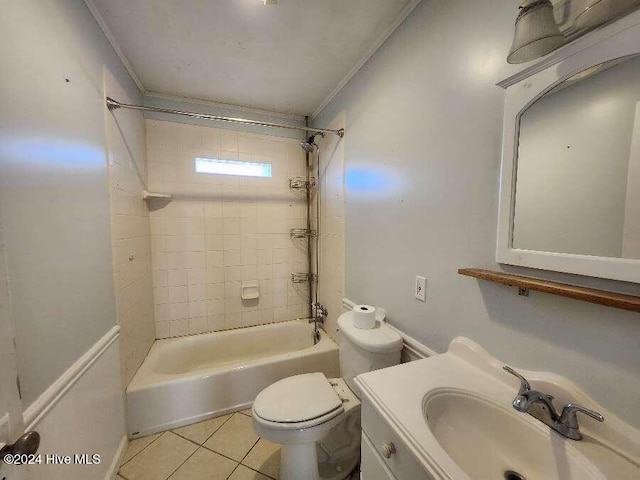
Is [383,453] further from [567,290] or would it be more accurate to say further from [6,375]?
[6,375]

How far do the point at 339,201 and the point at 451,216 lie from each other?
1039 millimetres

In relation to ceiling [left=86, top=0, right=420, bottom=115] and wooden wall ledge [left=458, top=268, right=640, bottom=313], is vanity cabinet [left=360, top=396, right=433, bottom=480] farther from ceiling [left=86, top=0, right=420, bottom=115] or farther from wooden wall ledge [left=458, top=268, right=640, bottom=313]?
ceiling [left=86, top=0, right=420, bottom=115]

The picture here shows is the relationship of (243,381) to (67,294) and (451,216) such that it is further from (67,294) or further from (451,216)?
(451,216)

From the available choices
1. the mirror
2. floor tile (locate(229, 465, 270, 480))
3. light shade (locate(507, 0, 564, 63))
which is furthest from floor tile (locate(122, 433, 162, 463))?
light shade (locate(507, 0, 564, 63))

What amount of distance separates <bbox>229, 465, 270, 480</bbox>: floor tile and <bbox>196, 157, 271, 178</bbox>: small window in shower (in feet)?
7.12

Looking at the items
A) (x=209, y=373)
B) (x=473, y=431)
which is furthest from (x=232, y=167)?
(x=473, y=431)

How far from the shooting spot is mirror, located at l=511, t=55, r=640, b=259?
0.59m

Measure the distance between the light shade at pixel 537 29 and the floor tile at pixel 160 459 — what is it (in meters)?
Answer: 2.39

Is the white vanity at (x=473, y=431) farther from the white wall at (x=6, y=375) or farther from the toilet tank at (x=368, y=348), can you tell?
the white wall at (x=6, y=375)

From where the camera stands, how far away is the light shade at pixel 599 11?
560 millimetres

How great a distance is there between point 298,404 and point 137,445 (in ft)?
3.85

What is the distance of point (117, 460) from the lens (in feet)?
4.37

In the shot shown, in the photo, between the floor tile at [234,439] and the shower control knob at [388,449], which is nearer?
the shower control knob at [388,449]

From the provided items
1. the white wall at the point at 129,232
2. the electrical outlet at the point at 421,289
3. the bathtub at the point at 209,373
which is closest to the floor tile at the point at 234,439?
the bathtub at the point at 209,373
